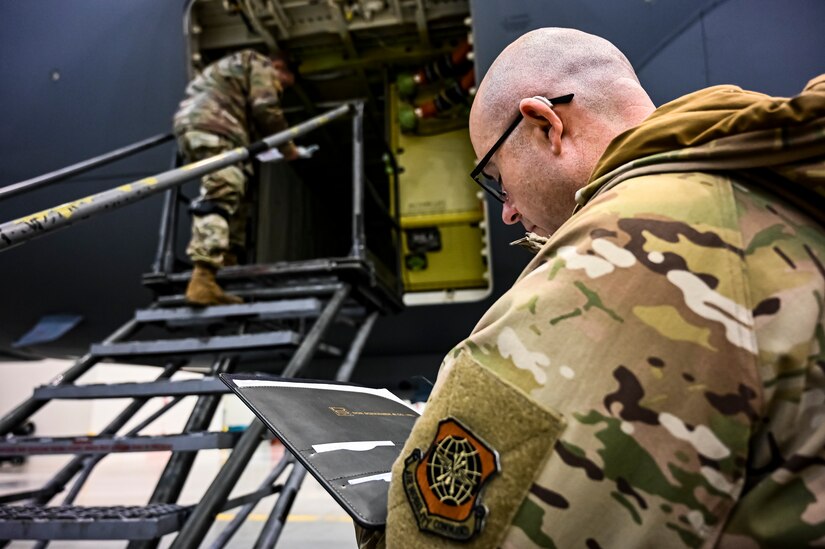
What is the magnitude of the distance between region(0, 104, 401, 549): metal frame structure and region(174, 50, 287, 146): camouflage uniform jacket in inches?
15.6

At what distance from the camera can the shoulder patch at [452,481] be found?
547 mm

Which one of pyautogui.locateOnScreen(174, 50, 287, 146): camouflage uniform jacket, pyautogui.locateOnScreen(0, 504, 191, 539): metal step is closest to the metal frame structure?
pyautogui.locateOnScreen(0, 504, 191, 539): metal step

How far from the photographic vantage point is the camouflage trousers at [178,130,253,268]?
8.53ft

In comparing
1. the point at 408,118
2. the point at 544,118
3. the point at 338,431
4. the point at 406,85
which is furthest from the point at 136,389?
the point at 406,85

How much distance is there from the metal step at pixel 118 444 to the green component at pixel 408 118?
8.51 feet

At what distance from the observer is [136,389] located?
6.25ft

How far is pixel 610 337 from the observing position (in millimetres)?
535

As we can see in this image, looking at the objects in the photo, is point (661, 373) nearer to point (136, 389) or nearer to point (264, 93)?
point (136, 389)

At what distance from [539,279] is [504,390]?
118 mm

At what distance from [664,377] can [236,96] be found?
9.62 feet

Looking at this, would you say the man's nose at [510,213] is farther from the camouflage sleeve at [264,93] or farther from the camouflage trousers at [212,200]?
the camouflage sleeve at [264,93]

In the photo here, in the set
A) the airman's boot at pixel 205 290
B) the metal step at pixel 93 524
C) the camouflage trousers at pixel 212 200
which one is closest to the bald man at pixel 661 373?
the metal step at pixel 93 524

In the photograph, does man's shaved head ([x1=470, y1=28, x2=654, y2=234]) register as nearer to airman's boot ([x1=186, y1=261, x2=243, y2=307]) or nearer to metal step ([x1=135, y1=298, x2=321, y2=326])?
metal step ([x1=135, y1=298, x2=321, y2=326])

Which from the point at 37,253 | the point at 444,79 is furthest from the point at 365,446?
the point at 37,253
